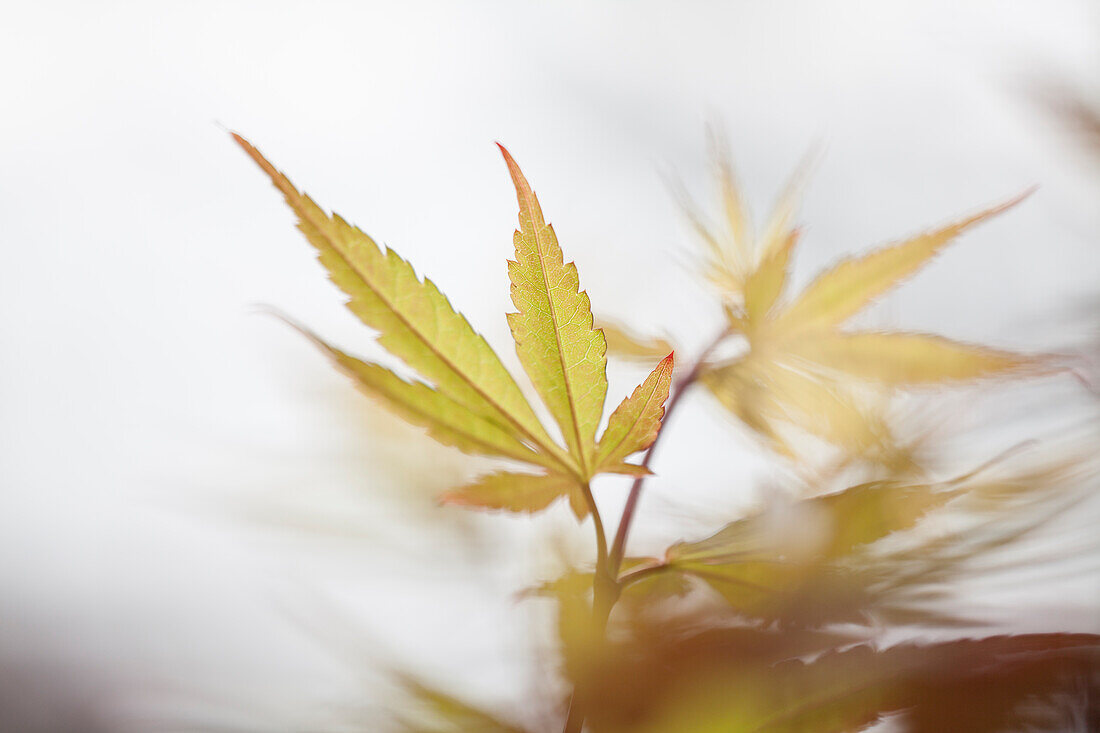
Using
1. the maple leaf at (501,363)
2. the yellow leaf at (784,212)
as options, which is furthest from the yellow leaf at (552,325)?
the yellow leaf at (784,212)

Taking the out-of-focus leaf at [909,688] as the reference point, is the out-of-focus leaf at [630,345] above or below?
above

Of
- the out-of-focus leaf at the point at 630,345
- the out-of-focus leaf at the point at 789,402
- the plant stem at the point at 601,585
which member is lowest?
the plant stem at the point at 601,585

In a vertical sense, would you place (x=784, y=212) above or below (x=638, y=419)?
above

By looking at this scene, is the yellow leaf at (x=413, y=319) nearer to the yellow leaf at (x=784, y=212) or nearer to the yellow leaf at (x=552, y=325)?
the yellow leaf at (x=552, y=325)

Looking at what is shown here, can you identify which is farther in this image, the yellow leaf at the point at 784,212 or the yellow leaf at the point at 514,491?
the yellow leaf at the point at 784,212

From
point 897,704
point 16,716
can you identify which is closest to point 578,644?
point 897,704

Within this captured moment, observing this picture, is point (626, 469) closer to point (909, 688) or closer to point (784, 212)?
point (909, 688)

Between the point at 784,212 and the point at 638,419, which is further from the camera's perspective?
the point at 784,212

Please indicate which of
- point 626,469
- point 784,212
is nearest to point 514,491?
point 626,469
